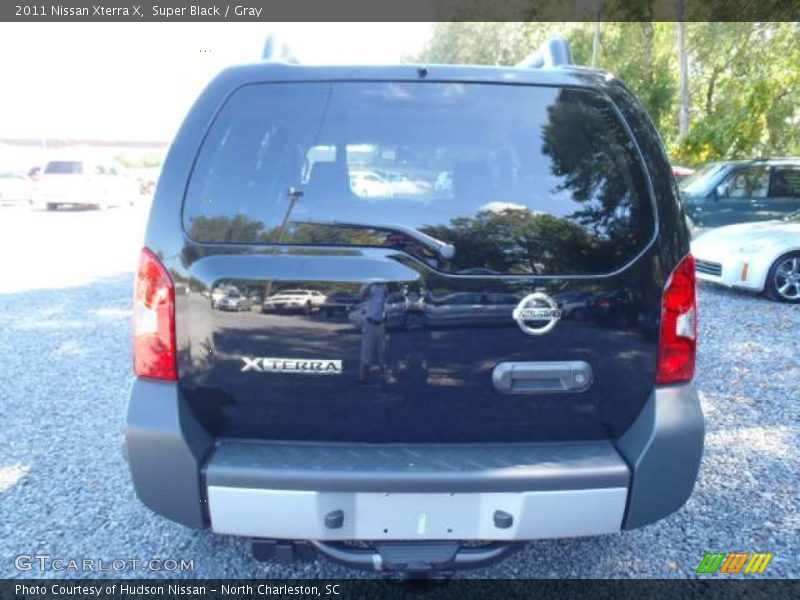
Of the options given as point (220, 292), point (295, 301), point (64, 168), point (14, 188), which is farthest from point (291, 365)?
point (14, 188)

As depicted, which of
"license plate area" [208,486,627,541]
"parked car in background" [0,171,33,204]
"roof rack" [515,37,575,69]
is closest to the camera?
"license plate area" [208,486,627,541]

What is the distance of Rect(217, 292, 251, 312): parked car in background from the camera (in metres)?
1.89

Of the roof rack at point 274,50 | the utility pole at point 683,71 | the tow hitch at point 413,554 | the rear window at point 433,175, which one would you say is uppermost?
the utility pole at point 683,71

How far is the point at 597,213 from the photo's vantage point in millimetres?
1996

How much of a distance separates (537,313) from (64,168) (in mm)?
21545

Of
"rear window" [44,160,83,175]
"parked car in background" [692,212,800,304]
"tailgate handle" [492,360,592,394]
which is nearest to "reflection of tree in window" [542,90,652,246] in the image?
"tailgate handle" [492,360,592,394]

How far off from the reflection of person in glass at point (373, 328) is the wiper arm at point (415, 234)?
19 centimetres

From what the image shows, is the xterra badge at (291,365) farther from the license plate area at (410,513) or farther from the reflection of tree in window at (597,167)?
the reflection of tree in window at (597,167)

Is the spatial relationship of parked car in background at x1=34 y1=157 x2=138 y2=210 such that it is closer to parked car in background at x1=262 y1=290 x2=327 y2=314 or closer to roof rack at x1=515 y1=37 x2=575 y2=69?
roof rack at x1=515 y1=37 x2=575 y2=69

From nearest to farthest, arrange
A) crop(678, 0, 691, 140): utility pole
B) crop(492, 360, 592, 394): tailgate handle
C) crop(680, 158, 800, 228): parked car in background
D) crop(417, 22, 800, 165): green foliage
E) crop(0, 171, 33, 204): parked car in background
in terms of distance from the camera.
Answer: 1. crop(492, 360, 592, 394): tailgate handle
2. crop(680, 158, 800, 228): parked car in background
3. crop(417, 22, 800, 165): green foliage
4. crop(678, 0, 691, 140): utility pole
5. crop(0, 171, 33, 204): parked car in background

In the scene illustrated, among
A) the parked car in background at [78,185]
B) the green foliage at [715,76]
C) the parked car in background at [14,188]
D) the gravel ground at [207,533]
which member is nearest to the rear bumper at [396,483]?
the gravel ground at [207,533]

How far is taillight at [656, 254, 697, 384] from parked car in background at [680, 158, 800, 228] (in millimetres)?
8777

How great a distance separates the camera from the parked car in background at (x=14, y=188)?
20.5 m

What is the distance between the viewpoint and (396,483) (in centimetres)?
184
